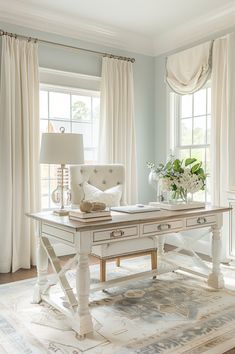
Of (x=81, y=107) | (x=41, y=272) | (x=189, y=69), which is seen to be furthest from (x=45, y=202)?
(x=189, y=69)

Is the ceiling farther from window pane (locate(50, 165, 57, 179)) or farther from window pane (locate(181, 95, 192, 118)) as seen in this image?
window pane (locate(50, 165, 57, 179))

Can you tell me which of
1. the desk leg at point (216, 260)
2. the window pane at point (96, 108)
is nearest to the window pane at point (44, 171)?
the window pane at point (96, 108)

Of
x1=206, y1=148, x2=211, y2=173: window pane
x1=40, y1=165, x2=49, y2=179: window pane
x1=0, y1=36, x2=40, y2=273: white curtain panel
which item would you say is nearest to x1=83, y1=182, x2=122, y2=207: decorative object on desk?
x1=0, y1=36, x2=40, y2=273: white curtain panel

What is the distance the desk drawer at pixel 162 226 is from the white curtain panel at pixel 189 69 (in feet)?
7.02

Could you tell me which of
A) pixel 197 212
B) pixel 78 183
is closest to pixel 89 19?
pixel 78 183

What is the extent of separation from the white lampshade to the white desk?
0.45 m

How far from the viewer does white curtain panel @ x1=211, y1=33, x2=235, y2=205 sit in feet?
12.7

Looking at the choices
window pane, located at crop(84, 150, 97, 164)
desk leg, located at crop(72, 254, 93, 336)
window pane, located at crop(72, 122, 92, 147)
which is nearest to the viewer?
desk leg, located at crop(72, 254, 93, 336)

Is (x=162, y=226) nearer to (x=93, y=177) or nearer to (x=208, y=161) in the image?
(x=93, y=177)

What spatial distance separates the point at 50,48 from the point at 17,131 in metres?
1.12

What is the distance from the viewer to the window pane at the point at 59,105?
171 inches

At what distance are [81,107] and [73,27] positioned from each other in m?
0.98

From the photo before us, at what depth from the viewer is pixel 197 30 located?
171 inches

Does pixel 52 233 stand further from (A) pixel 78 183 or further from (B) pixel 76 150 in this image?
(A) pixel 78 183
